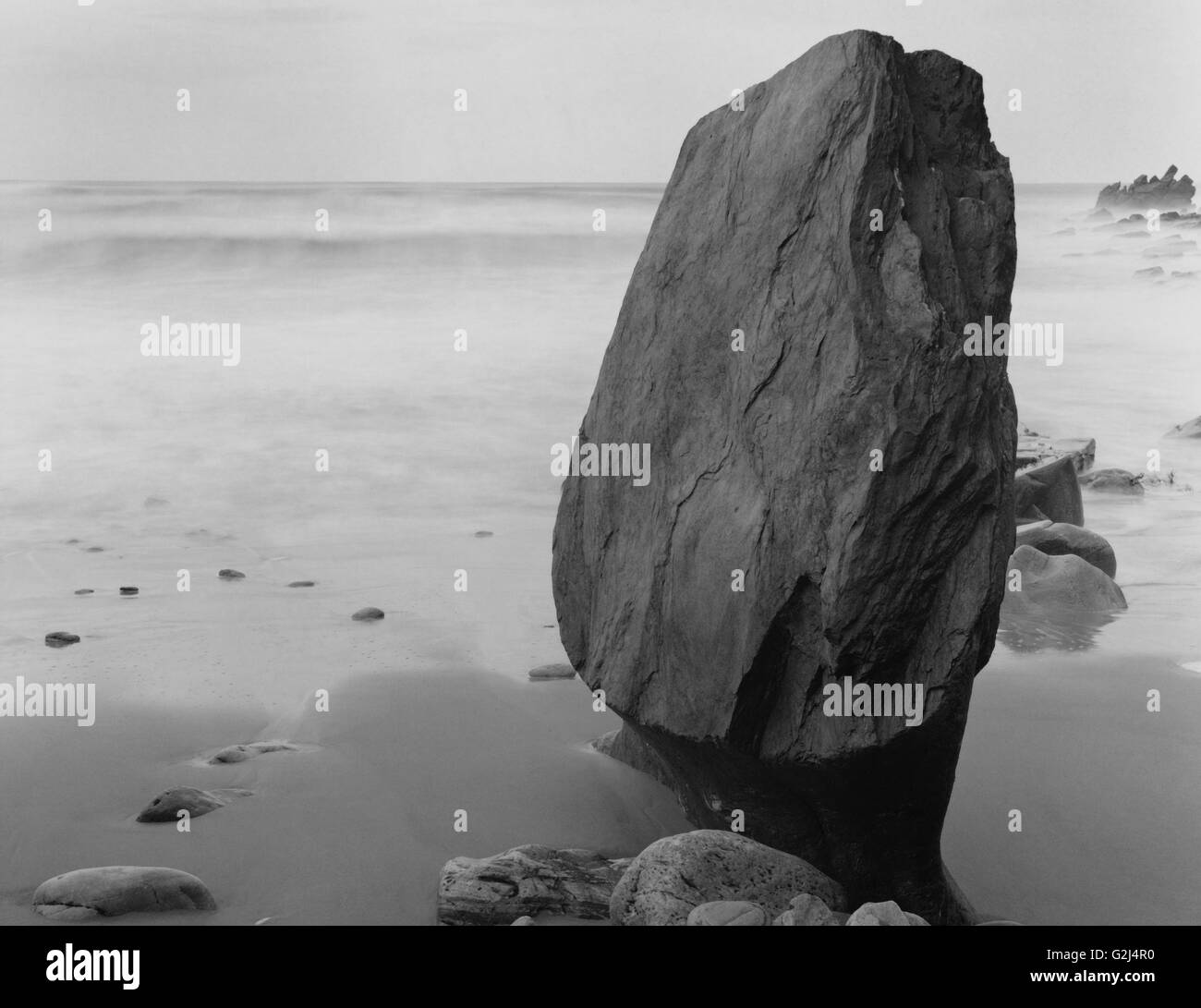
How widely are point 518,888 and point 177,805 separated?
5.59 feet

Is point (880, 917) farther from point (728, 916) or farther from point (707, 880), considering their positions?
point (707, 880)

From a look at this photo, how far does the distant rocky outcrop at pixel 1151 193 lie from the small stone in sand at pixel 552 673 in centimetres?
1017

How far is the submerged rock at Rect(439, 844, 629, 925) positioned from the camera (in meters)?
5.13

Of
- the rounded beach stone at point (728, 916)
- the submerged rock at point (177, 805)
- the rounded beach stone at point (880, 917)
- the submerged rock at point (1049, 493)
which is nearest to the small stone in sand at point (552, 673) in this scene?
the submerged rock at point (177, 805)

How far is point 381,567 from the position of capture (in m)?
10.3

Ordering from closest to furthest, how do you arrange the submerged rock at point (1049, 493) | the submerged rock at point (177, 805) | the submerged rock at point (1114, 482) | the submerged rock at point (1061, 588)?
the submerged rock at point (177, 805) < the submerged rock at point (1061, 588) < the submerged rock at point (1049, 493) < the submerged rock at point (1114, 482)

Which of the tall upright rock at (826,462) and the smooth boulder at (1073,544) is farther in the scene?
the smooth boulder at (1073,544)

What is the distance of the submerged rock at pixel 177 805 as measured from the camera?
5.95 meters

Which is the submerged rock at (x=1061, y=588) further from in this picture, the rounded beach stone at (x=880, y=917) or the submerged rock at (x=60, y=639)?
the submerged rock at (x=60, y=639)

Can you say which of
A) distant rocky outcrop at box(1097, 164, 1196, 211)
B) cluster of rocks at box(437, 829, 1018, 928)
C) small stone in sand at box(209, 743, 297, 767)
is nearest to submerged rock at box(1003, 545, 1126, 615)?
cluster of rocks at box(437, 829, 1018, 928)

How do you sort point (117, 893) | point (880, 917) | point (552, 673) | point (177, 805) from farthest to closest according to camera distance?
point (552, 673)
point (177, 805)
point (117, 893)
point (880, 917)

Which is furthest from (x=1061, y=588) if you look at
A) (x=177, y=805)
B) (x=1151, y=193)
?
(x=1151, y=193)

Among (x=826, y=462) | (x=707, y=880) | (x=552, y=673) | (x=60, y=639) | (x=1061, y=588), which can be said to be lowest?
(x=707, y=880)

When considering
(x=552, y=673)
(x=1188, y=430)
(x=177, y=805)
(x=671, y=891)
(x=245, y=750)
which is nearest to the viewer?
(x=671, y=891)
